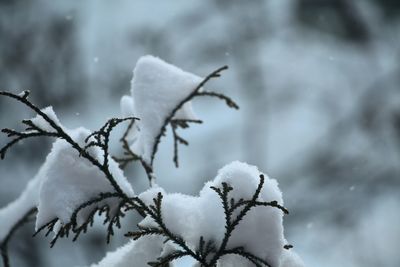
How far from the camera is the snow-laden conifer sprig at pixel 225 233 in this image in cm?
115

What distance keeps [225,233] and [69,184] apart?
0.39 metres

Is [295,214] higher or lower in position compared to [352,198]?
Answer: lower

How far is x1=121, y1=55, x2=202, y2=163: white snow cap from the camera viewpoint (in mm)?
1499

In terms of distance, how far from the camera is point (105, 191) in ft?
4.12

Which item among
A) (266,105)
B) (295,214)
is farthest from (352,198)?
(266,105)

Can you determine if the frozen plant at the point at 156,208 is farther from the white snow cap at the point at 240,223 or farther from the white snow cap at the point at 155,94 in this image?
the white snow cap at the point at 155,94

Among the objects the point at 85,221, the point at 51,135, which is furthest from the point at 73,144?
the point at 85,221

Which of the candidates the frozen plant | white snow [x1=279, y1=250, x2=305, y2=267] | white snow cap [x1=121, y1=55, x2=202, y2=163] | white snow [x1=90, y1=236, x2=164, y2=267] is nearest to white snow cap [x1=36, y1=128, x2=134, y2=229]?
the frozen plant

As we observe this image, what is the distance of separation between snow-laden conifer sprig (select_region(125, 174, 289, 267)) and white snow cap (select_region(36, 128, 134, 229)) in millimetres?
112

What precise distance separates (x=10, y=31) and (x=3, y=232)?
11418mm

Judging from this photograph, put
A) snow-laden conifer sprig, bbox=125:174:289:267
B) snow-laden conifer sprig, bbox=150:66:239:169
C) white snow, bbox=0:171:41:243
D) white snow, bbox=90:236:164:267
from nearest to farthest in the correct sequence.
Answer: snow-laden conifer sprig, bbox=125:174:289:267 → white snow, bbox=90:236:164:267 → snow-laden conifer sprig, bbox=150:66:239:169 → white snow, bbox=0:171:41:243

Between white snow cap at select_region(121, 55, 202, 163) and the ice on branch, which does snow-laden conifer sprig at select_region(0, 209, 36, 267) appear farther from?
the ice on branch

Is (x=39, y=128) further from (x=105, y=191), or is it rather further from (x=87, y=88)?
(x=87, y=88)

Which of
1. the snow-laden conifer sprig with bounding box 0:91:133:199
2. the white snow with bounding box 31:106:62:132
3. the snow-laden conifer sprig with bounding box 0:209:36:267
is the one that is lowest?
the snow-laden conifer sprig with bounding box 0:209:36:267
